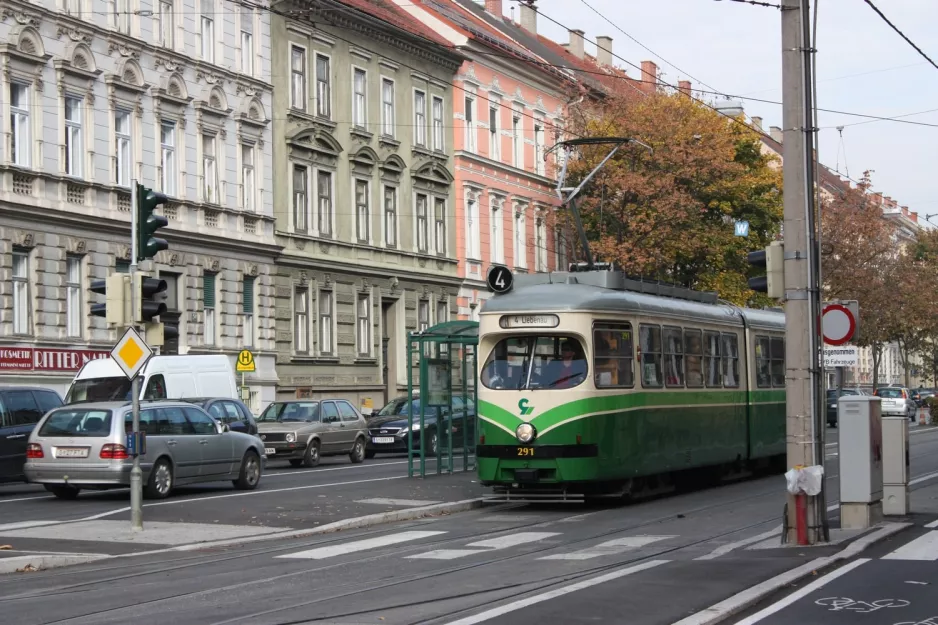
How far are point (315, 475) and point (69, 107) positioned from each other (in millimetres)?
12770

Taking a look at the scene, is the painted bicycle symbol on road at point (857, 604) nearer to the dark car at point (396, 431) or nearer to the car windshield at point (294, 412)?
the dark car at point (396, 431)

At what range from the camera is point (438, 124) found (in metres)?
55.0

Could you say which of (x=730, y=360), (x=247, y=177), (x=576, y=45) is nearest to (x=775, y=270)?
(x=730, y=360)

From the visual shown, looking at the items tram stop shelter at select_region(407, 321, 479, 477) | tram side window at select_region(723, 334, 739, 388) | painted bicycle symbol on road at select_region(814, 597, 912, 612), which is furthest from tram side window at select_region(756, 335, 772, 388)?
painted bicycle symbol on road at select_region(814, 597, 912, 612)

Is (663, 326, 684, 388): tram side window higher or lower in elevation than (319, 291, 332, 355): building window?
lower

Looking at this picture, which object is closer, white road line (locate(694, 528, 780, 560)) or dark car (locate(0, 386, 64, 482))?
white road line (locate(694, 528, 780, 560))

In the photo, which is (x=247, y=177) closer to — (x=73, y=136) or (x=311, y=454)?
(x=73, y=136)

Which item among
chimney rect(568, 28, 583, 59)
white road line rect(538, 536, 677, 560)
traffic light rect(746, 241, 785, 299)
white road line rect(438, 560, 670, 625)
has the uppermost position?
chimney rect(568, 28, 583, 59)

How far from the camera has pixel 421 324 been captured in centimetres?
5394

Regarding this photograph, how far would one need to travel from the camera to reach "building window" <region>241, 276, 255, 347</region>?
1740 inches

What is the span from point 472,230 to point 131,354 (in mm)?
40178

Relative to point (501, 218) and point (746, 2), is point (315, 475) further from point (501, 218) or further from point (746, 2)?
point (501, 218)

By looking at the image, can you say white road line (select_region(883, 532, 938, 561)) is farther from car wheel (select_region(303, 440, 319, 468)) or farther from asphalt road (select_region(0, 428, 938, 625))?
car wheel (select_region(303, 440, 319, 468))

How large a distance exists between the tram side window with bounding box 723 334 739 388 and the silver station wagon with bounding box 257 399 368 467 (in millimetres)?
11046
